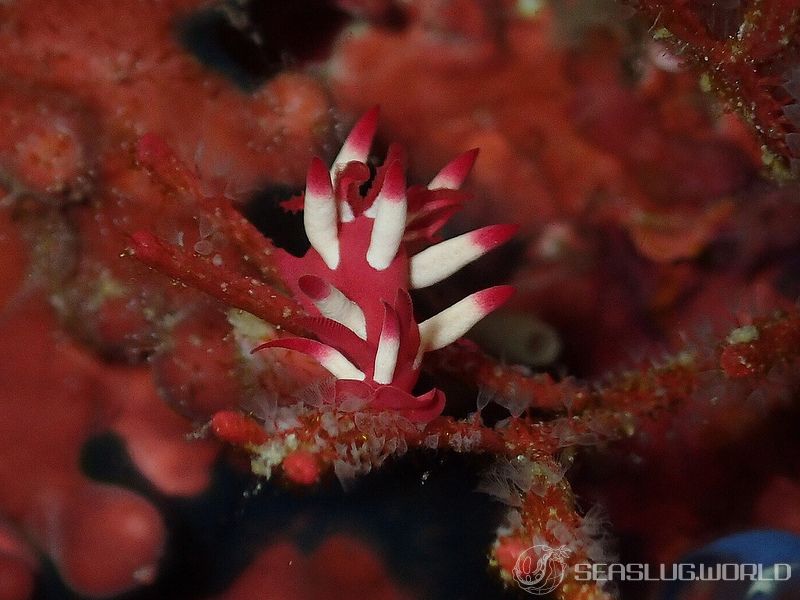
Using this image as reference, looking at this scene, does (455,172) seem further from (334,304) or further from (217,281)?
(217,281)

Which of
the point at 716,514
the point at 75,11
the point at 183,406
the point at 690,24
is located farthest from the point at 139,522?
the point at 690,24

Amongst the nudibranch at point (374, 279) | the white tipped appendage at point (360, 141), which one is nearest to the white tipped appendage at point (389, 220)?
the nudibranch at point (374, 279)

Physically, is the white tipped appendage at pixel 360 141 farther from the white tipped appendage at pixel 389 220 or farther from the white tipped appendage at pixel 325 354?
the white tipped appendage at pixel 325 354

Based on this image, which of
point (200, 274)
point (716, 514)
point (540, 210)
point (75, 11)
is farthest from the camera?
point (540, 210)

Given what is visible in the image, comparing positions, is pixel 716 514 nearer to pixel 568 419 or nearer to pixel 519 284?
pixel 568 419

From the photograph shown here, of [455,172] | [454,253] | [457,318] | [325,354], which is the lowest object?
[325,354]

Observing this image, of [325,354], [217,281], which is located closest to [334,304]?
[325,354]
